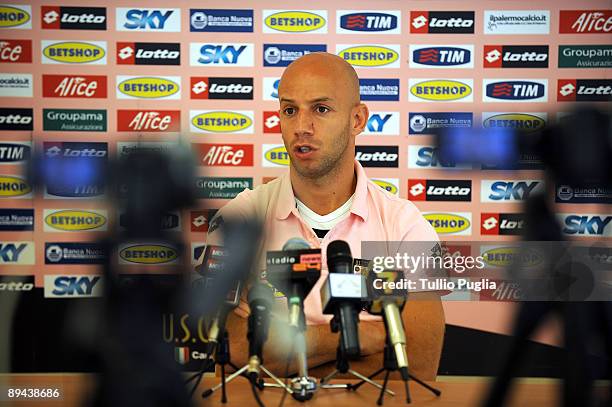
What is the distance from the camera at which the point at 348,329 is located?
77 centimetres

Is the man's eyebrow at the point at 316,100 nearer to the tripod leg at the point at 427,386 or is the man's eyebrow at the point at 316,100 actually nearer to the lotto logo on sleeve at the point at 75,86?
the tripod leg at the point at 427,386

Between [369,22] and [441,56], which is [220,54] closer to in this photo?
[369,22]

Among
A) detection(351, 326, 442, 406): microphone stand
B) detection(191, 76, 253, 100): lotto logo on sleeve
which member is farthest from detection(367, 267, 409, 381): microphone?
detection(191, 76, 253, 100): lotto logo on sleeve

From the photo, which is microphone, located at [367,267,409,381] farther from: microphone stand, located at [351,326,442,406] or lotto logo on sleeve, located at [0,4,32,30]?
lotto logo on sleeve, located at [0,4,32,30]

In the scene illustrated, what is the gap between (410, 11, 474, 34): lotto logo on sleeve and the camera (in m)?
2.69

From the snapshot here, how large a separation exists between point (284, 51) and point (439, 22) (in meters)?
0.75

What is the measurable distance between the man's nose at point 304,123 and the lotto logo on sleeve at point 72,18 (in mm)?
1594

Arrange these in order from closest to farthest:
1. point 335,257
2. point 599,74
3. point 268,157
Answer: point 335,257
point 599,74
point 268,157

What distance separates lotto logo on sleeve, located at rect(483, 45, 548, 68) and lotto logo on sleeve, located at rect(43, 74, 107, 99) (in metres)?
1.78

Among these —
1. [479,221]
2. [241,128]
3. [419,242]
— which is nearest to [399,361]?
[419,242]

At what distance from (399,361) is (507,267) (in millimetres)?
416

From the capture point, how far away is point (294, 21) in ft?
8.86

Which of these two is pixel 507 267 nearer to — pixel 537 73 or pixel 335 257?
pixel 335 257

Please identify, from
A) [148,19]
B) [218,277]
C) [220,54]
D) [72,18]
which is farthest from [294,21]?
[218,277]
